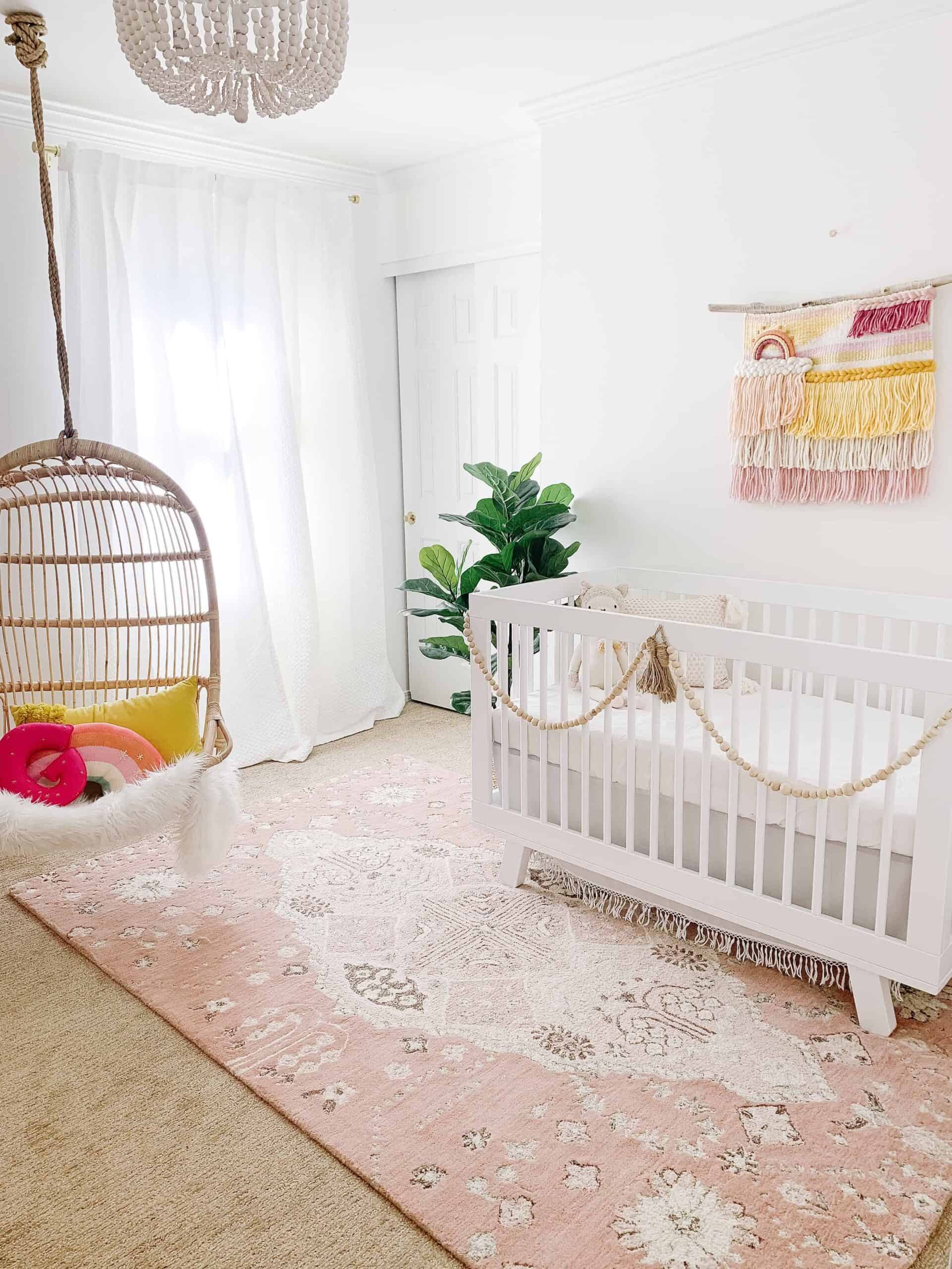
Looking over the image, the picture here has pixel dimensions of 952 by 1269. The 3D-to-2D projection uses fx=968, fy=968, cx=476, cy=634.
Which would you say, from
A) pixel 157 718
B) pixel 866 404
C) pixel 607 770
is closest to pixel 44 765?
pixel 157 718

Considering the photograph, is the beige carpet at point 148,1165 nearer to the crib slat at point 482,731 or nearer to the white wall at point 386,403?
the crib slat at point 482,731

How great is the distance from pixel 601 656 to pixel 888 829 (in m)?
1.00

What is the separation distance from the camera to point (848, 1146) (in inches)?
66.2

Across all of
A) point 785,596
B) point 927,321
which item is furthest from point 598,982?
point 927,321

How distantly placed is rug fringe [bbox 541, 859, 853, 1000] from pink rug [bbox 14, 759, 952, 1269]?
0.04 m

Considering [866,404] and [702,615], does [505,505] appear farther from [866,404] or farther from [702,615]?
[866,404]

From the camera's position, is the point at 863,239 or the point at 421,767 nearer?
the point at 863,239

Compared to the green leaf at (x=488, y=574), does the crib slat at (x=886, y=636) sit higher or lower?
lower

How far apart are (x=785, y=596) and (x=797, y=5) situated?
1.55 meters

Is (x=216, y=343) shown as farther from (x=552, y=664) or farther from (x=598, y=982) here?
(x=598, y=982)

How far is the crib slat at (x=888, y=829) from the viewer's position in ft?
6.13

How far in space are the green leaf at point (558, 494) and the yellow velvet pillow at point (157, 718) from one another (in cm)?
138

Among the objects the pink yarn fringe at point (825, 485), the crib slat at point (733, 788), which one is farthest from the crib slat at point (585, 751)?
the pink yarn fringe at point (825, 485)

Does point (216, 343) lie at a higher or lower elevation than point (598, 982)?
higher
